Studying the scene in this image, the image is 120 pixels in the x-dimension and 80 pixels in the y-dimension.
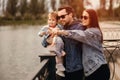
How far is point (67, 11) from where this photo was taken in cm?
464

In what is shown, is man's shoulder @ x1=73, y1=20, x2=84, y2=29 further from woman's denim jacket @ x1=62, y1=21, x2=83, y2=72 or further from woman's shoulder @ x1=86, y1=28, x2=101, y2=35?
woman's shoulder @ x1=86, y1=28, x2=101, y2=35

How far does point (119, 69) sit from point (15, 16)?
279ft

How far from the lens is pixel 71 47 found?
15.2 ft

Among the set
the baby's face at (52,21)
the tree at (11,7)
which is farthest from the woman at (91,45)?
the tree at (11,7)

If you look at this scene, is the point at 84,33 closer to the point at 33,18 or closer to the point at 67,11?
the point at 67,11

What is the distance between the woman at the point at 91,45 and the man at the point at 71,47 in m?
0.20

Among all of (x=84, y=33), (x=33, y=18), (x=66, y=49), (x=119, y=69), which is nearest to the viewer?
(x=84, y=33)

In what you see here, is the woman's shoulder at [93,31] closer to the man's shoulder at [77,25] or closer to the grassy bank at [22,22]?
the man's shoulder at [77,25]

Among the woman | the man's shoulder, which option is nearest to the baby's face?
the man's shoulder

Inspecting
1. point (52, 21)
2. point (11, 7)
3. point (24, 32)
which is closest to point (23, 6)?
point (11, 7)

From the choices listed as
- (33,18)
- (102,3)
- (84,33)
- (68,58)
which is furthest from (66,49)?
(33,18)

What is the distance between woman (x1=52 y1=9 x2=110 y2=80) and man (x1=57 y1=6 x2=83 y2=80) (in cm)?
20

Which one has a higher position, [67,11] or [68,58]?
[67,11]

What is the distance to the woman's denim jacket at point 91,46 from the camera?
4.35 meters
